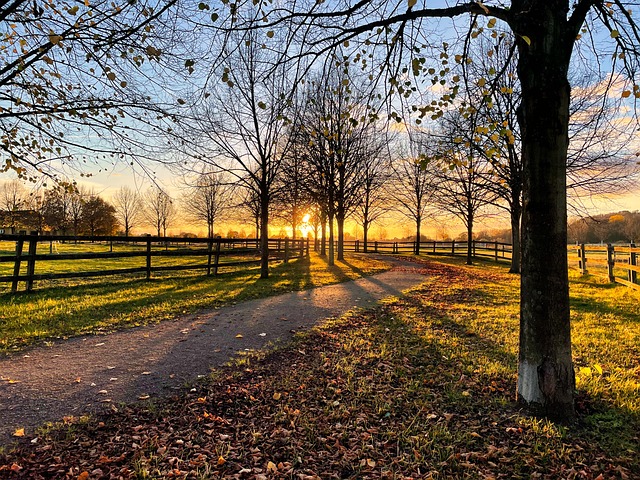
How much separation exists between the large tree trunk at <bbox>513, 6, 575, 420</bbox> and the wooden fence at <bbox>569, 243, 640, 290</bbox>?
8587 millimetres

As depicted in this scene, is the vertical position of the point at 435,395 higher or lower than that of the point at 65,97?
lower

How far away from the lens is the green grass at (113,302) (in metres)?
5.59

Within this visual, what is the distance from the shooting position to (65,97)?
528 cm

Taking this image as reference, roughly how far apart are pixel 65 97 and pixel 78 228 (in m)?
45.6

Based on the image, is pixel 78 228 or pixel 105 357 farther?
pixel 78 228

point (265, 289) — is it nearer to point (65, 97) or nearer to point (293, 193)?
point (65, 97)

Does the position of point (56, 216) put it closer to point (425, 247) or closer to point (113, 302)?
point (113, 302)

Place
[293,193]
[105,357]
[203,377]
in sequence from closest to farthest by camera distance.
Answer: [203,377]
[105,357]
[293,193]

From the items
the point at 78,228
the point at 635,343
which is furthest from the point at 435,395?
the point at 78,228

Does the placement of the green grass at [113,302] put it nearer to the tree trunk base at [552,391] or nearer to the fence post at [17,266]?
the fence post at [17,266]

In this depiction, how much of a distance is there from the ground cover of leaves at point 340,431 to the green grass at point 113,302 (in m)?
3.09

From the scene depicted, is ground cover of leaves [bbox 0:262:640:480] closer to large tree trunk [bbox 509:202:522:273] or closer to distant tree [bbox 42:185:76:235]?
large tree trunk [bbox 509:202:522:273]

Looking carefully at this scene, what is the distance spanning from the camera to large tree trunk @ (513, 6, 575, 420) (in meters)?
3.01

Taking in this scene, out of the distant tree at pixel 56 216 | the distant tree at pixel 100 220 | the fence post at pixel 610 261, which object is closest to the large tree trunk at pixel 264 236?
the fence post at pixel 610 261
